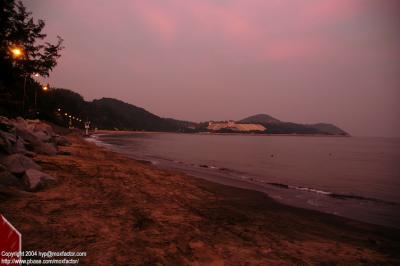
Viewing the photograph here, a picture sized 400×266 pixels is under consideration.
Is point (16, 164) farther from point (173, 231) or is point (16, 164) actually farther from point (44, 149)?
point (44, 149)

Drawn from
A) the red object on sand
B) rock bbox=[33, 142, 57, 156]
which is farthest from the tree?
the red object on sand

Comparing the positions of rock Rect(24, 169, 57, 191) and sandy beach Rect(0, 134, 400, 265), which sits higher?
rock Rect(24, 169, 57, 191)

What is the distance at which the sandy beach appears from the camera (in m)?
5.34

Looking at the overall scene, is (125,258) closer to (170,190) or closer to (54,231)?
(54,231)

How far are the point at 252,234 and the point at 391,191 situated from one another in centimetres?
1868

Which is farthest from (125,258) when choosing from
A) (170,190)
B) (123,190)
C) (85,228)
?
(170,190)

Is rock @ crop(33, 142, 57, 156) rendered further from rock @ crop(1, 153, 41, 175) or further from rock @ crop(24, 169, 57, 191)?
rock @ crop(24, 169, 57, 191)

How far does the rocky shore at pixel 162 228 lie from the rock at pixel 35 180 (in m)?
0.03

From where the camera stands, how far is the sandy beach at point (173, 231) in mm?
5340

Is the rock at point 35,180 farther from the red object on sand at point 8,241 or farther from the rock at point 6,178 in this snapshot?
the red object on sand at point 8,241

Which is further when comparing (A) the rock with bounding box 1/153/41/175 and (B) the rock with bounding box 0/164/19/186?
(A) the rock with bounding box 1/153/41/175

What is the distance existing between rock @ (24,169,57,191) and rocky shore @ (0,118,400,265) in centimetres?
3

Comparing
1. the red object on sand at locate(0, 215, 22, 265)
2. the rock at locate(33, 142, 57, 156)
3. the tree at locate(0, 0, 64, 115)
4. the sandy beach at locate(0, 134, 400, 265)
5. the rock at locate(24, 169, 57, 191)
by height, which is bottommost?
the sandy beach at locate(0, 134, 400, 265)

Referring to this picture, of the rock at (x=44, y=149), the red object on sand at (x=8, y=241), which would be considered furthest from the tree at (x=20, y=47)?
the red object on sand at (x=8, y=241)
